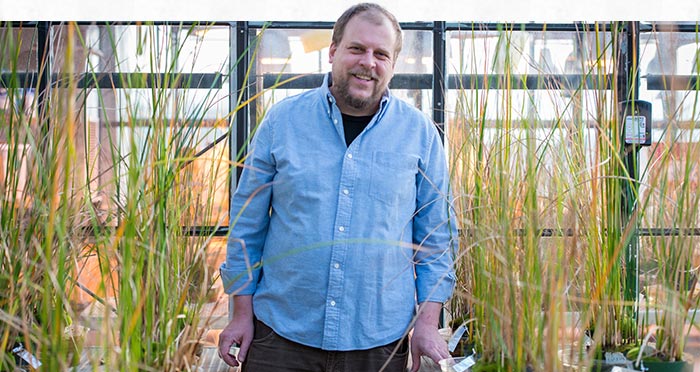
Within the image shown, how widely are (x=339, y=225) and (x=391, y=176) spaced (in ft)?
0.57

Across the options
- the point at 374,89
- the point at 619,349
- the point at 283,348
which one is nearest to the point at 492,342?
the point at 619,349

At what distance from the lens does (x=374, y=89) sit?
5.67ft

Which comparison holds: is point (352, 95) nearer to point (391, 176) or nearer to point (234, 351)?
point (391, 176)

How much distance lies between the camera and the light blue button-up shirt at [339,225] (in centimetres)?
169

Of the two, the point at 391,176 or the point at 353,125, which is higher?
the point at 353,125

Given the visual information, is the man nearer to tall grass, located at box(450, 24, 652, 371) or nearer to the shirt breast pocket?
the shirt breast pocket

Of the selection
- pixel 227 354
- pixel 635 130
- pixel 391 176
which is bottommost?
pixel 227 354

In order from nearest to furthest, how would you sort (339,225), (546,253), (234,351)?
(546,253), (339,225), (234,351)

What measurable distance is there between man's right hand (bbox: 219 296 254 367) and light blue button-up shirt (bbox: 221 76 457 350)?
30 mm

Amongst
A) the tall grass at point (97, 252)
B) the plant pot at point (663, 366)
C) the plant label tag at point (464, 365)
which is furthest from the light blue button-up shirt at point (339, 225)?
the plant pot at point (663, 366)

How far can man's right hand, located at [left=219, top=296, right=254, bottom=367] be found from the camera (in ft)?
5.80

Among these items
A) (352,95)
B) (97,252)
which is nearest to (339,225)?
(352,95)

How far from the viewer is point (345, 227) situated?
5.53ft
